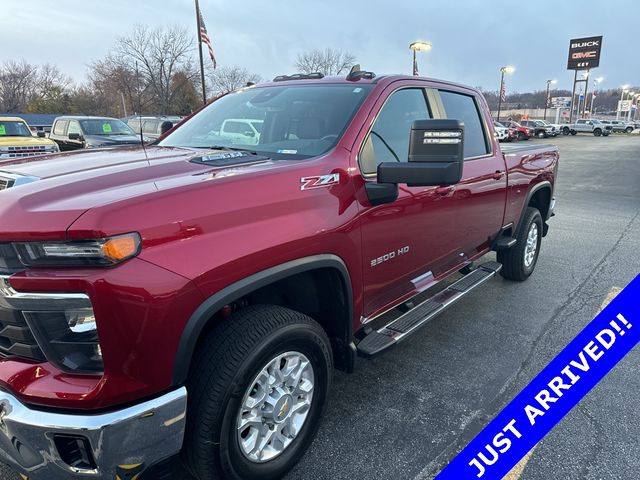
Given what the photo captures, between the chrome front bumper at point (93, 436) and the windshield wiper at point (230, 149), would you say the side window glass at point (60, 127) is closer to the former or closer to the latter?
the windshield wiper at point (230, 149)

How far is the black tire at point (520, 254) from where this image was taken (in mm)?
4855

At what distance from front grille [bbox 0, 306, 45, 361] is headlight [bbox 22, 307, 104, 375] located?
54 millimetres

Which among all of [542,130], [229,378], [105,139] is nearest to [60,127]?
[105,139]

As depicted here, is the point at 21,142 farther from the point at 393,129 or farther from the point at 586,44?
the point at 586,44

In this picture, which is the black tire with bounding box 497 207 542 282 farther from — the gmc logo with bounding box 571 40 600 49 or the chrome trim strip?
the gmc logo with bounding box 571 40 600 49

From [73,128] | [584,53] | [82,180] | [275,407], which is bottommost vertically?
[275,407]

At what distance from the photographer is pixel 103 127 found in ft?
45.9

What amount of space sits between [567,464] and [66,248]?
252cm

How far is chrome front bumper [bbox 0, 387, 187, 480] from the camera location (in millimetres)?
1573

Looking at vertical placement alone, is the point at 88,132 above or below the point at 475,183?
above

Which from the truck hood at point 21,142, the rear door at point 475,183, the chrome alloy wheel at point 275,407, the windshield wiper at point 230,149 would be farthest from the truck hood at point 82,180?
the truck hood at point 21,142

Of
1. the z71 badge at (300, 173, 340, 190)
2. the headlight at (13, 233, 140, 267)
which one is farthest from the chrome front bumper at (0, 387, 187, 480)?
the z71 badge at (300, 173, 340, 190)

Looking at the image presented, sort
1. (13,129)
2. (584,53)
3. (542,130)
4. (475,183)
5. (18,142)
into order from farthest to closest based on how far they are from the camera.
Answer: (584,53) < (542,130) < (13,129) < (18,142) < (475,183)

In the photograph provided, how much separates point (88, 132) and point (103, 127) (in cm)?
50
